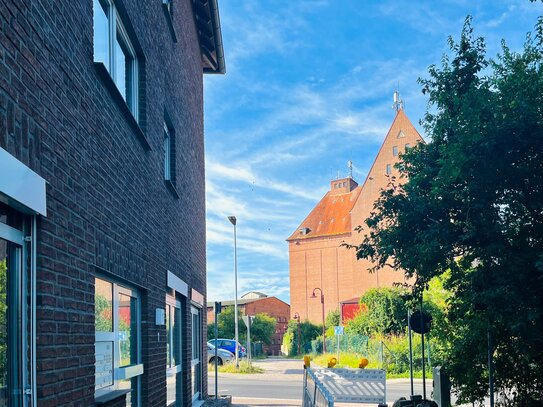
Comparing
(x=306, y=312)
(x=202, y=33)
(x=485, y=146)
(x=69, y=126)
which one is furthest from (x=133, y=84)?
(x=306, y=312)

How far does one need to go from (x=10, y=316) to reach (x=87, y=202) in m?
1.56

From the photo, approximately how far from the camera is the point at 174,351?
11.6m

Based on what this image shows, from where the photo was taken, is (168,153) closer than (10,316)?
No

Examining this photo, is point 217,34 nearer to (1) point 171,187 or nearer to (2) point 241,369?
(1) point 171,187

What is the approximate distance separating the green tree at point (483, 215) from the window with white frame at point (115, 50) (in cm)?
450

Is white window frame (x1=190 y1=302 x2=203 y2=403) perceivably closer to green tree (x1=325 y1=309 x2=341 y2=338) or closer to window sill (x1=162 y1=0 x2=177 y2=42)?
window sill (x1=162 y1=0 x2=177 y2=42)

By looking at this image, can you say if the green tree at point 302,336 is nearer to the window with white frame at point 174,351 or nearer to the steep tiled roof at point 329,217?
the steep tiled roof at point 329,217

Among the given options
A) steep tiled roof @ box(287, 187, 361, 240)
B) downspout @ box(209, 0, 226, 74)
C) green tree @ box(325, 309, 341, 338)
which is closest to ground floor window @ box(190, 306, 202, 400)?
downspout @ box(209, 0, 226, 74)

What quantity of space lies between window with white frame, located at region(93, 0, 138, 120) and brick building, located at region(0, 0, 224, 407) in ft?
0.07

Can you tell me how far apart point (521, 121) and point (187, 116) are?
6.56 meters

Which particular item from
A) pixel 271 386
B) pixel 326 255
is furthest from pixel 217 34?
pixel 326 255

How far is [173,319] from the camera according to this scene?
11.3 m

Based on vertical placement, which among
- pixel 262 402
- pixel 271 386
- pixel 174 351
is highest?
pixel 174 351

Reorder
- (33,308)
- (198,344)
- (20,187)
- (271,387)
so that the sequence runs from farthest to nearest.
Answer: (271,387), (198,344), (33,308), (20,187)
